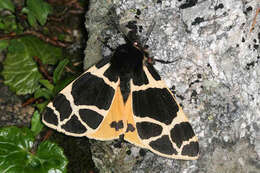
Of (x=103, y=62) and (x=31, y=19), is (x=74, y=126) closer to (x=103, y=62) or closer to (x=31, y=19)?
(x=103, y=62)

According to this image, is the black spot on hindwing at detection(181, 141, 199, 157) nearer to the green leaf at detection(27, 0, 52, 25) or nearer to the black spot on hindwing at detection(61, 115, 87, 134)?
the black spot on hindwing at detection(61, 115, 87, 134)

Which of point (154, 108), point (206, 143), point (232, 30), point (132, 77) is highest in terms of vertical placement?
point (232, 30)

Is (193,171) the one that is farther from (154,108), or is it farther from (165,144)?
(154,108)

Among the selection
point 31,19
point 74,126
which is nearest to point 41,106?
point 74,126

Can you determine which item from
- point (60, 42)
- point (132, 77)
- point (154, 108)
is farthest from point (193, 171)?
point (60, 42)

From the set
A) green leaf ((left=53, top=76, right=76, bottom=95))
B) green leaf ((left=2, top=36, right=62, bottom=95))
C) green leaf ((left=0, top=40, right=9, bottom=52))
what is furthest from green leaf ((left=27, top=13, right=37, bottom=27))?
green leaf ((left=53, top=76, right=76, bottom=95))

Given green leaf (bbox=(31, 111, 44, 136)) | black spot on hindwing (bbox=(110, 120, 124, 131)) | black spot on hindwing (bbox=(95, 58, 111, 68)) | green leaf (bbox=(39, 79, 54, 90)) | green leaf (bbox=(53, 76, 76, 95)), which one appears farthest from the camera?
green leaf (bbox=(39, 79, 54, 90))

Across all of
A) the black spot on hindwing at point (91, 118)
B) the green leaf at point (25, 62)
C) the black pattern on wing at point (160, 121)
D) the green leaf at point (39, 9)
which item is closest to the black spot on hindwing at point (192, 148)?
the black pattern on wing at point (160, 121)

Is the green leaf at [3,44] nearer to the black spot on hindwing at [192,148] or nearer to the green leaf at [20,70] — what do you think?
the green leaf at [20,70]
